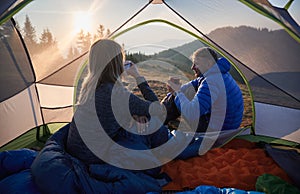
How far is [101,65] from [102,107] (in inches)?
9.2

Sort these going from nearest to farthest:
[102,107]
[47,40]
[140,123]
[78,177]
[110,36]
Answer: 1. [78,177]
2. [102,107]
3. [140,123]
4. [47,40]
5. [110,36]

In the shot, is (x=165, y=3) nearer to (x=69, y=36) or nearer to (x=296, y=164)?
(x=69, y=36)

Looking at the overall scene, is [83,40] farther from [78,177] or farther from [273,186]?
[273,186]

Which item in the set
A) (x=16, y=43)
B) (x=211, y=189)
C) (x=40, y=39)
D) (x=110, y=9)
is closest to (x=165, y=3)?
(x=110, y=9)

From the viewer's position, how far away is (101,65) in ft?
6.28

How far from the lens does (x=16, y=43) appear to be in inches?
109

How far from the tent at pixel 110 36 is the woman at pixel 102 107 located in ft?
2.53

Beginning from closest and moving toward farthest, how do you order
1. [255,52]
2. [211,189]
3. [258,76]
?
[211,189], [255,52], [258,76]

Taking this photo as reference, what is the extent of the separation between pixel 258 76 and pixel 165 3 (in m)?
1.02

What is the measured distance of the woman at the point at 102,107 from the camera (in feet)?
6.19

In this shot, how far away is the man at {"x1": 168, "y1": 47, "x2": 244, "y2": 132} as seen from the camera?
8.69 feet

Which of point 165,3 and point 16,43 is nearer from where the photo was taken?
point 16,43

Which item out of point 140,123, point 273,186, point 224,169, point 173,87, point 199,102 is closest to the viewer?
point 273,186

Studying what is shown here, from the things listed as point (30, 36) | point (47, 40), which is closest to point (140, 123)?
point (47, 40)
